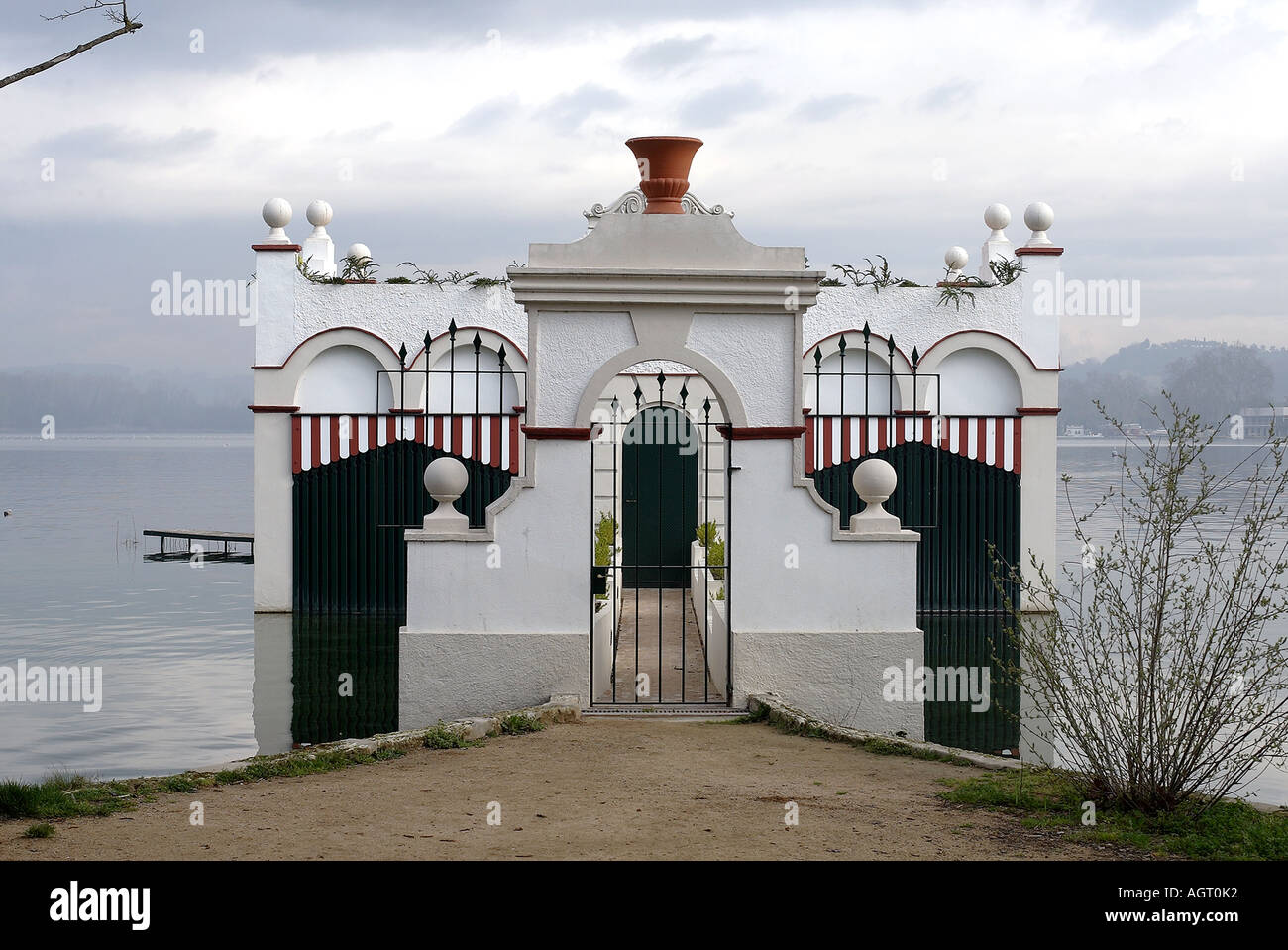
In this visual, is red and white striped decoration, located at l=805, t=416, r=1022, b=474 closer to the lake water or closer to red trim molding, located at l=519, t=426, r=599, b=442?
the lake water

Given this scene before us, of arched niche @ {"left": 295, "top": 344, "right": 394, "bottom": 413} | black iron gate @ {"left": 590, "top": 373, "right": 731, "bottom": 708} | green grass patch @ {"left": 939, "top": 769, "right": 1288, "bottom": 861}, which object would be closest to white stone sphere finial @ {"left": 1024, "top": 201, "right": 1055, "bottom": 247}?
black iron gate @ {"left": 590, "top": 373, "right": 731, "bottom": 708}

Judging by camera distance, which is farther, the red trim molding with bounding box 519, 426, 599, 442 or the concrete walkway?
the concrete walkway

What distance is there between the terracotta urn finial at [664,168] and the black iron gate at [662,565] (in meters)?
1.53

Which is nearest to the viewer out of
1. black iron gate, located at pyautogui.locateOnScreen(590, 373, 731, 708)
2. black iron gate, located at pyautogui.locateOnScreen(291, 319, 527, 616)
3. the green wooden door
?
black iron gate, located at pyautogui.locateOnScreen(590, 373, 731, 708)

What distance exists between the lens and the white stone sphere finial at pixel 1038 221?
18672mm

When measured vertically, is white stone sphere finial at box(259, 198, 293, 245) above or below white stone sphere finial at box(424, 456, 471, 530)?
above

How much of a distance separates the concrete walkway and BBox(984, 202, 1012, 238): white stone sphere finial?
756cm

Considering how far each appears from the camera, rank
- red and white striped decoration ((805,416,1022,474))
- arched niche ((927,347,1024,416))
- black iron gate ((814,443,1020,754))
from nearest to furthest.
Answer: black iron gate ((814,443,1020,754))
red and white striped decoration ((805,416,1022,474))
arched niche ((927,347,1024,416))

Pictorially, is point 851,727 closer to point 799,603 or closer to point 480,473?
point 799,603

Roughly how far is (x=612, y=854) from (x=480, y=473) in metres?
12.5

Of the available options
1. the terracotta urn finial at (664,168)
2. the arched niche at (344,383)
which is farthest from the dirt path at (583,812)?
the arched niche at (344,383)

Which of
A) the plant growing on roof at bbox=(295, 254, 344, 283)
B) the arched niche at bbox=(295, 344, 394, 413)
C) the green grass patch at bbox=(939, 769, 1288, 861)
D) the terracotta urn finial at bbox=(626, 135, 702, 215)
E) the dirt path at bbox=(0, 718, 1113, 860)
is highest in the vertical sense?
the plant growing on roof at bbox=(295, 254, 344, 283)

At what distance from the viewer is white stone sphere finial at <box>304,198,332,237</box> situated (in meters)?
19.7
